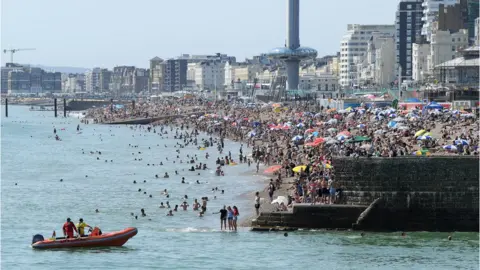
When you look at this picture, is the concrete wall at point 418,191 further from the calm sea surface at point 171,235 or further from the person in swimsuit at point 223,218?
the person in swimsuit at point 223,218

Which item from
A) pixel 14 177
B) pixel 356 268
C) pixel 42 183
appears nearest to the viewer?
pixel 356 268

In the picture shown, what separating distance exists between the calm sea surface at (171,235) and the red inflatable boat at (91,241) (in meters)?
0.27

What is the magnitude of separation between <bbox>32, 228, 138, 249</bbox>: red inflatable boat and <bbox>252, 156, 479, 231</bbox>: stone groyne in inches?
254

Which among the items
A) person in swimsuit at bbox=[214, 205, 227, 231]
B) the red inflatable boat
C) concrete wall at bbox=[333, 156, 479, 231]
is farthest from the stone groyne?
the red inflatable boat

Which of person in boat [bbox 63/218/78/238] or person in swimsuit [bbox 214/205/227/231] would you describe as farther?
person in swimsuit [bbox 214/205/227/231]

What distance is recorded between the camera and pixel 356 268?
33.9m

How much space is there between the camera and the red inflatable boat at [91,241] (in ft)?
120

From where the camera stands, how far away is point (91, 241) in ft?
121

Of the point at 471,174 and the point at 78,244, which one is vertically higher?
the point at 471,174

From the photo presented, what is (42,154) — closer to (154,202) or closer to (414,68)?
(154,202)

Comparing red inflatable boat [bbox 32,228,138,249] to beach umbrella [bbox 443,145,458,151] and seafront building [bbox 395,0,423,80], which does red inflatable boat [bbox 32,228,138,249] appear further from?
seafront building [bbox 395,0,423,80]

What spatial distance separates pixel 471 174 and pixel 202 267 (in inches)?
387

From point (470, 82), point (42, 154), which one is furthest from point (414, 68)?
point (42, 154)

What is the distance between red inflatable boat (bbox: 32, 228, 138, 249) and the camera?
3666cm
